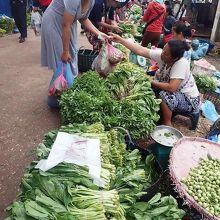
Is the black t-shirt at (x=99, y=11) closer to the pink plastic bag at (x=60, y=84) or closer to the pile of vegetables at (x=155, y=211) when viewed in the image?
the pink plastic bag at (x=60, y=84)

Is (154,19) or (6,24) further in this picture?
(6,24)

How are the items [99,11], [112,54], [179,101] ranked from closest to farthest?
[179,101], [112,54], [99,11]

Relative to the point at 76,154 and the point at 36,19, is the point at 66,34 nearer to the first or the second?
the point at 76,154

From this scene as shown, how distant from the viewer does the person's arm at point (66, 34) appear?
377 centimetres

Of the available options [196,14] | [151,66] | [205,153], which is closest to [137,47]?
[151,66]

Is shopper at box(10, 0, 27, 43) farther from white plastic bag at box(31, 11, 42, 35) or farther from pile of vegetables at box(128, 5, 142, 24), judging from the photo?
pile of vegetables at box(128, 5, 142, 24)

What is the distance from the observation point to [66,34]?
3.89m

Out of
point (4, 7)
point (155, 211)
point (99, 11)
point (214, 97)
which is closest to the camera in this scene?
point (155, 211)

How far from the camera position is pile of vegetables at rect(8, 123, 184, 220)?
197 centimetres

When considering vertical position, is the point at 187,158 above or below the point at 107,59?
below

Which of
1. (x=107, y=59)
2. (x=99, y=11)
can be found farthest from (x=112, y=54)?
(x=99, y=11)

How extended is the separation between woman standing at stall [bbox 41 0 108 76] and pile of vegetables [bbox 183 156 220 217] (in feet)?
7.54

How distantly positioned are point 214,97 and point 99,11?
2720mm

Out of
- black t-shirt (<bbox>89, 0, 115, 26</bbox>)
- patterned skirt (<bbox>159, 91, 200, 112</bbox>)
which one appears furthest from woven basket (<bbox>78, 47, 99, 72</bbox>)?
patterned skirt (<bbox>159, 91, 200, 112</bbox>)
